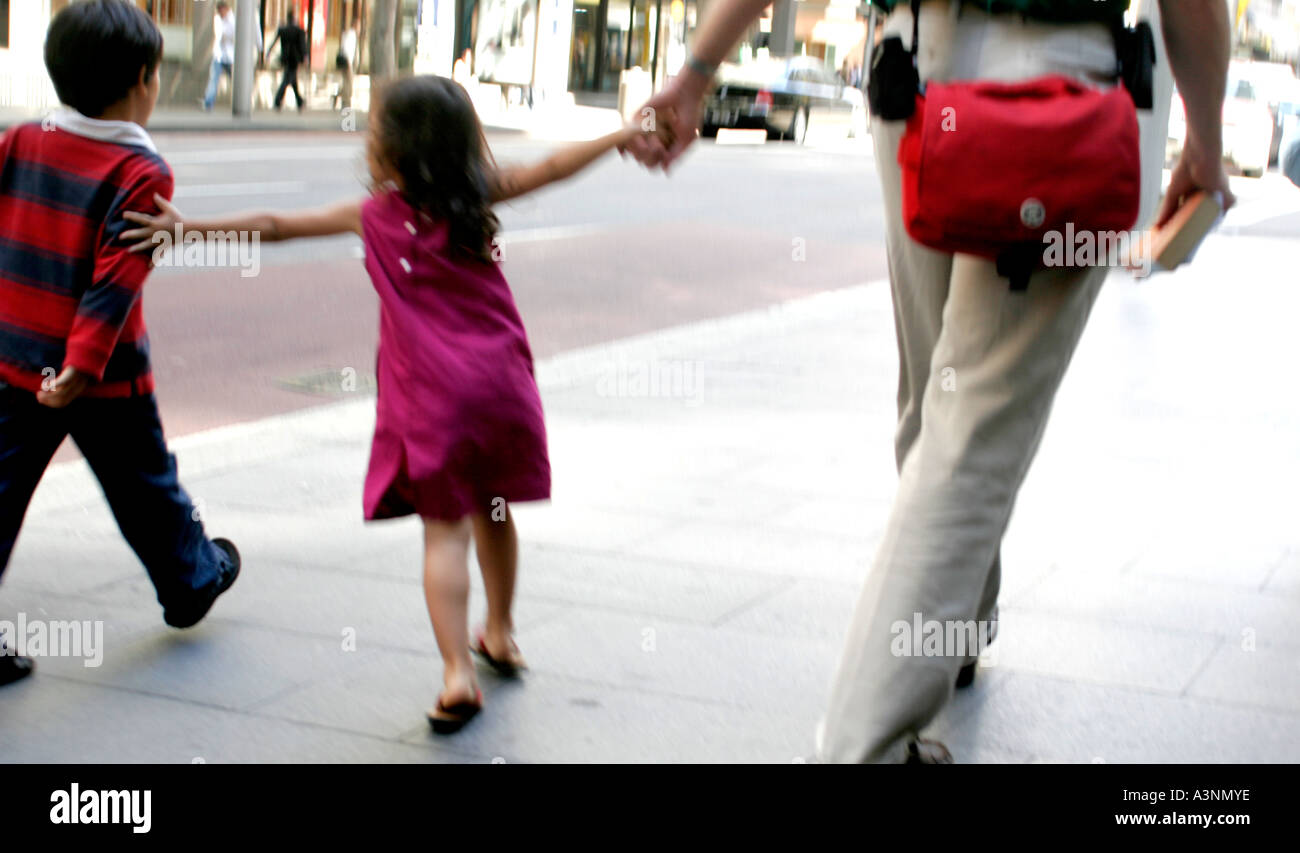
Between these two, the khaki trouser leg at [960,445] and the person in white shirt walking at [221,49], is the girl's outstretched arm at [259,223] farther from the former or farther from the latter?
the person in white shirt walking at [221,49]

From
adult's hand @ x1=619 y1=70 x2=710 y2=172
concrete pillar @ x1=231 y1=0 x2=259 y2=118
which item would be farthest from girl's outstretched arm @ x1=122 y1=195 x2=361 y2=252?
concrete pillar @ x1=231 y1=0 x2=259 y2=118

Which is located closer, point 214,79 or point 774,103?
point 214,79

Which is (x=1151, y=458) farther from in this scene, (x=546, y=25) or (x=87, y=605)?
(x=546, y=25)

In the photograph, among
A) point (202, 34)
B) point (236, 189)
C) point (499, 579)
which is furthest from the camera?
point (202, 34)

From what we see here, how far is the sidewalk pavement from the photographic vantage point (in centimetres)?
326

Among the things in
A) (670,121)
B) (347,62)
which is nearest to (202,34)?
(347,62)

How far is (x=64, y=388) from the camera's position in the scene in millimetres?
3283

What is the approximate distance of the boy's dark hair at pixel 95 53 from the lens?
3383mm

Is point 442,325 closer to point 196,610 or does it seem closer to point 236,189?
point 196,610

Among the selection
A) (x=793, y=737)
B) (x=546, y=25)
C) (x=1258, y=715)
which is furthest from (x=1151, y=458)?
(x=546, y=25)

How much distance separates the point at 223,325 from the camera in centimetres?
856

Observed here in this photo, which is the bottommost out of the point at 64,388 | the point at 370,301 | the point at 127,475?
the point at 370,301

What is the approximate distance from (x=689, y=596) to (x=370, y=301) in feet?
19.4
